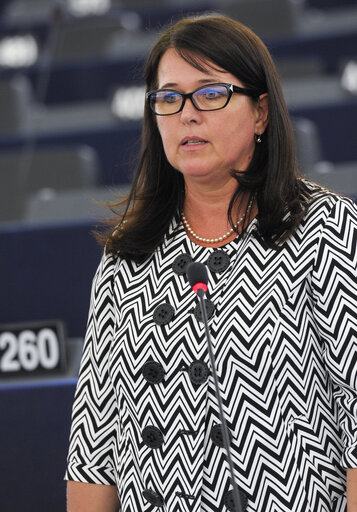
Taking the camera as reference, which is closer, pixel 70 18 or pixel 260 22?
pixel 260 22

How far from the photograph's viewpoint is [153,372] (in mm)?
1124

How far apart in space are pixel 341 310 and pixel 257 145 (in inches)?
10.8

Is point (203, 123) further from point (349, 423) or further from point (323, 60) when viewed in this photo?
point (323, 60)

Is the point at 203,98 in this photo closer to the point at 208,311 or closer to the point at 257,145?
the point at 257,145

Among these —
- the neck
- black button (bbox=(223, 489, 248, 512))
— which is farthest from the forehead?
black button (bbox=(223, 489, 248, 512))

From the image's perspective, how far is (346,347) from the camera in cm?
104

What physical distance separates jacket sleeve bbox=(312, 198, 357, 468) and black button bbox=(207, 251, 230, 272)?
0.13m

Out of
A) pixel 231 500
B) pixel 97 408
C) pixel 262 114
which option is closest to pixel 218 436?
pixel 231 500

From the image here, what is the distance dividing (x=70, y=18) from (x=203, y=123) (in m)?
4.11

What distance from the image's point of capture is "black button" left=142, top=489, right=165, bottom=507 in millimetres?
1118

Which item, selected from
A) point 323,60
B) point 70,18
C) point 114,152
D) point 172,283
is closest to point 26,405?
point 172,283

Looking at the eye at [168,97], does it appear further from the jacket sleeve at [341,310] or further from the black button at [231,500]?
the black button at [231,500]

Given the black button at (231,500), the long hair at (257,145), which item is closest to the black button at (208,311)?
the long hair at (257,145)

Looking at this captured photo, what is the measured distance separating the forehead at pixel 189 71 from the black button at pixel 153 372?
37 cm
